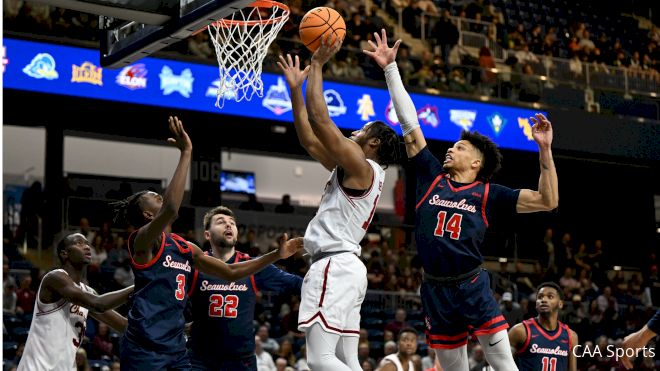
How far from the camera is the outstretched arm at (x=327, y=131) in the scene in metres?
5.98

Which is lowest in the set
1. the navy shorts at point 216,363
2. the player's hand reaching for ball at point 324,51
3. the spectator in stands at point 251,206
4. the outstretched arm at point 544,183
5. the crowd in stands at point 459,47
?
the navy shorts at point 216,363

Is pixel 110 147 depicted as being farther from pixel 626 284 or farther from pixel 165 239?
pixel 165 239

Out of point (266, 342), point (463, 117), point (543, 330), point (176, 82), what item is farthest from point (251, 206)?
point (543, 330)

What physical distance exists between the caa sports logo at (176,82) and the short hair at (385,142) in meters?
11.7

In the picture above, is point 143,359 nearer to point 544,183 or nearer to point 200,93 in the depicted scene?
point 544,183

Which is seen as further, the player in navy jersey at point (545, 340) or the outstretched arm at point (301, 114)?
the player in navy jersey at point (545, 340)

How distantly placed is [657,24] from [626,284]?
29.2ft

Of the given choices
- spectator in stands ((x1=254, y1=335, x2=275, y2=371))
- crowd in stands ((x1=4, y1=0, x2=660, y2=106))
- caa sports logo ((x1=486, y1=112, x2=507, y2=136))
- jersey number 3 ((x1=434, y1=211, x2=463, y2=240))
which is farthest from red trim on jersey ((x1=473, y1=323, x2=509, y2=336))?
caa sports logo ((x1=486, y1=112, x2=507, y2=136))

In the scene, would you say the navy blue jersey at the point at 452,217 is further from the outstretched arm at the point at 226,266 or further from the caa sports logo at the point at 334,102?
the caa sports logo at the point at 334,102

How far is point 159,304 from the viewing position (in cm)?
700

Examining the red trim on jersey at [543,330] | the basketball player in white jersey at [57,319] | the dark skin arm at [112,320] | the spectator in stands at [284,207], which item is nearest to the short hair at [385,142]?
the basketball player in white jersey at [57,319]

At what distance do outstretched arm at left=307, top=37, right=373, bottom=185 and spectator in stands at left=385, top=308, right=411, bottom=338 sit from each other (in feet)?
38.1

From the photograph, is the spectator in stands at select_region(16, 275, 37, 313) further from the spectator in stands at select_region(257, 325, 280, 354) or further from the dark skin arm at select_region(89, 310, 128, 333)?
the dark skin arm at select_region(89, 310, 128, 333)

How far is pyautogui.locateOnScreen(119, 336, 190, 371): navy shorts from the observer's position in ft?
22.7
